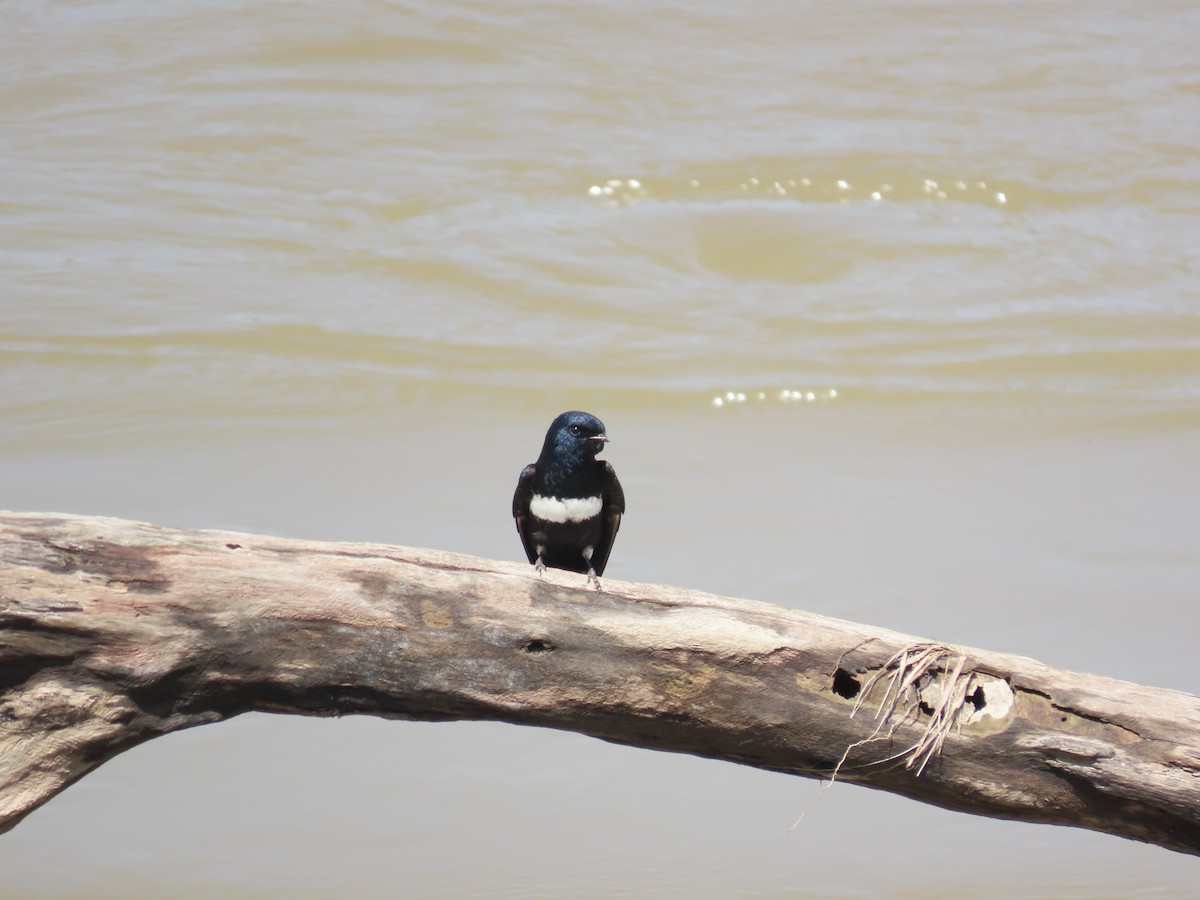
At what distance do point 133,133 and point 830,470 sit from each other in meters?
6.53

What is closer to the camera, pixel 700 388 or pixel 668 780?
pixel 668 780

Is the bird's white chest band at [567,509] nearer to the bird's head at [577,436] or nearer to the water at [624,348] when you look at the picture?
the bird's head at [577,436]

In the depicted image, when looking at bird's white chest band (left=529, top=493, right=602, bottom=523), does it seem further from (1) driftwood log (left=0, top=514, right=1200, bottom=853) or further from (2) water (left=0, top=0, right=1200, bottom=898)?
(1) driftwood log (left=0, top=514, right=1200, bottom=853)

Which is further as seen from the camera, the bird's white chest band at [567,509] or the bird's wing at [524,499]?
the bird's wing at [524,499]

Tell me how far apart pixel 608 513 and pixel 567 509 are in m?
0.21

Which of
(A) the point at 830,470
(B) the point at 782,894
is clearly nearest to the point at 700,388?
(A) the point at 830,470

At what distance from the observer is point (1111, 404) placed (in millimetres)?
8641

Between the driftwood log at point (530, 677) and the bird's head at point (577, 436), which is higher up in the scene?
the bird's head at point (577, 436)

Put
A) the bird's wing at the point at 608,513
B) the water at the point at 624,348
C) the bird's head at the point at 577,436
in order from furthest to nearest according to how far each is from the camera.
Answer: the water at the point at 624,348, the bird's wing at the point at 608,513, the bird's head at the point at 577,436

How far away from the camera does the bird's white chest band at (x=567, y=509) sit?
4465 mm

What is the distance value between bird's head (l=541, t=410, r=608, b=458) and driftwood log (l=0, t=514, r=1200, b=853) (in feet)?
4.37

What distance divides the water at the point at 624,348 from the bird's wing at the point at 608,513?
905mm

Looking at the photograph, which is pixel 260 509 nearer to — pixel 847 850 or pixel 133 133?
pixel 847 850

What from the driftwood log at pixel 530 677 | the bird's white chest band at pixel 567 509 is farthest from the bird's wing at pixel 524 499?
the driftwood log at pixel 530 677
